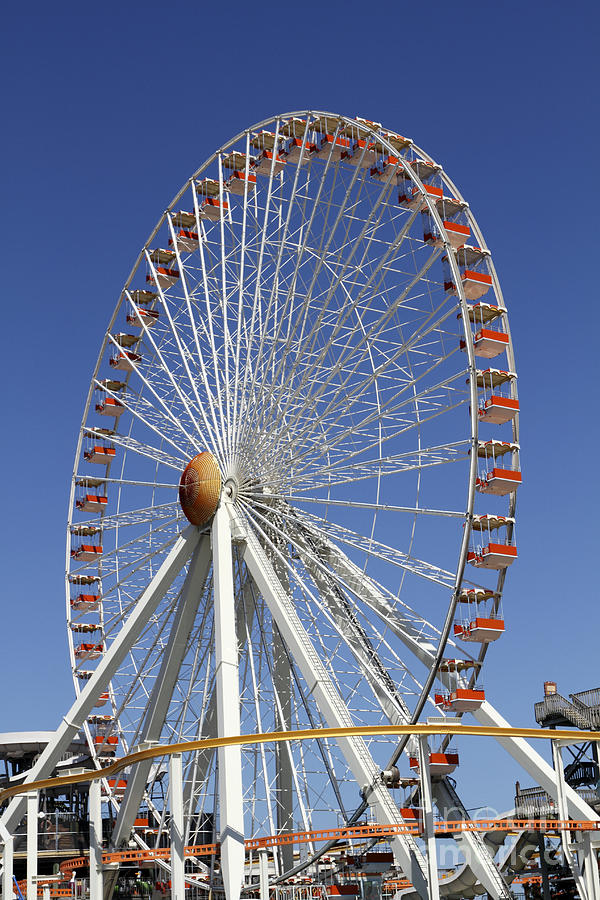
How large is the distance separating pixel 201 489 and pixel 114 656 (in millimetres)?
5604

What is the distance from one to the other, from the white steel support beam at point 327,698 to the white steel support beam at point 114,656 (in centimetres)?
228

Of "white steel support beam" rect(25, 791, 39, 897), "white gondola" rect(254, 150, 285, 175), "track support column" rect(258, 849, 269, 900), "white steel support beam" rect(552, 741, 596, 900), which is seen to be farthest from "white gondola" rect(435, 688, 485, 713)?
"white gondola" rect(254, 150, 285, 175)

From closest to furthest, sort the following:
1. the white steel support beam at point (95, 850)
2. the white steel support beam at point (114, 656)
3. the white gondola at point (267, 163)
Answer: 1. the white steel support beam at point (95, 850)
2. the white steel support beam at point (114, 656)
3. the white gondola at point (267, 163)

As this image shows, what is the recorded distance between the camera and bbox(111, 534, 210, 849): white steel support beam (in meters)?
33.0

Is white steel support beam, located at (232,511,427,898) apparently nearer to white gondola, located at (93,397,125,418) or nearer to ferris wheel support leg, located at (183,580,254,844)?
ferris wheel support leg, located at (183,580,254,844)

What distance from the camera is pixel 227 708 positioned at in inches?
1124

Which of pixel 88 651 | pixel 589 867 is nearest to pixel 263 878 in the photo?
pixel 589 867

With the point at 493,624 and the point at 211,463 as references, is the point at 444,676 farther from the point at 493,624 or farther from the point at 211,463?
the point at 211,463

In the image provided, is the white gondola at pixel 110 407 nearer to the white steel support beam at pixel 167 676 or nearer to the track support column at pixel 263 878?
the white steel support beam at pixel 167 676

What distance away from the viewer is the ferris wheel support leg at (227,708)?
26.2m

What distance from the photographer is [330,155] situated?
114 ft

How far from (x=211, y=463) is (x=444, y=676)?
28.0ft

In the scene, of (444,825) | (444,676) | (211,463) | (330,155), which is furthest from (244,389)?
(444,825)

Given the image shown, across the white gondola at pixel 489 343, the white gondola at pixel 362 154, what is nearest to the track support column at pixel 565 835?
the white gondola at pixel 489 343
